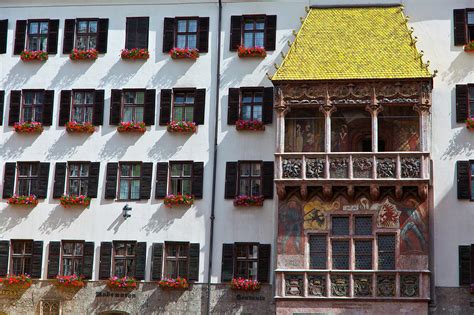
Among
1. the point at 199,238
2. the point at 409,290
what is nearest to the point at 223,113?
the point at 199,238

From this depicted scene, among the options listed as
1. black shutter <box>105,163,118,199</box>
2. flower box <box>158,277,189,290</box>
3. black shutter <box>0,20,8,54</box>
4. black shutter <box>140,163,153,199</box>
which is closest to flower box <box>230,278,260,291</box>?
flower box <box>158,277,189,290</box>

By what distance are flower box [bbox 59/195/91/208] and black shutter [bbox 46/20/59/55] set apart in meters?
6.45

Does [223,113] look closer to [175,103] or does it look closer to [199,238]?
[175,103]

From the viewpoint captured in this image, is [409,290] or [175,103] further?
[175,103]

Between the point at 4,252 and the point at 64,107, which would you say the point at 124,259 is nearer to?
the point at 4,252

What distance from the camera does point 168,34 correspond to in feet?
132

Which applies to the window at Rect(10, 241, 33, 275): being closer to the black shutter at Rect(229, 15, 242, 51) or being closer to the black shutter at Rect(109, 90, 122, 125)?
the black shutter at Rect(109, 90, 122, 125)

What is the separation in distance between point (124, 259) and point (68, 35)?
9899mm

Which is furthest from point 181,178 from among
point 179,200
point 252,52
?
point 252,52

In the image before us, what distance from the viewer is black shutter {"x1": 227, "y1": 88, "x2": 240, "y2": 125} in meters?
38.8

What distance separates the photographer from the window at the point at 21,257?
39031 millimetres

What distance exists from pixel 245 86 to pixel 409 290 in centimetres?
1046

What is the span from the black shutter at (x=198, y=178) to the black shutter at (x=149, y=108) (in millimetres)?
2628

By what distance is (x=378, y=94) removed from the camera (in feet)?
121
